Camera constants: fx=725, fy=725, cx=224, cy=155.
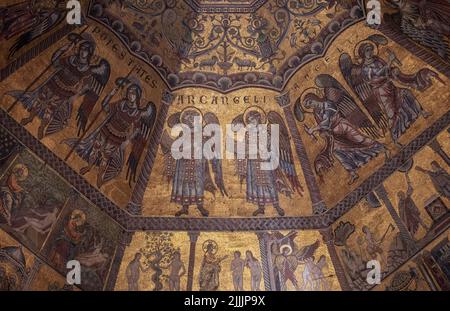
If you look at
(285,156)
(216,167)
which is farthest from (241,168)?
(285,156)

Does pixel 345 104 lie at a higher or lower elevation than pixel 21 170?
higher

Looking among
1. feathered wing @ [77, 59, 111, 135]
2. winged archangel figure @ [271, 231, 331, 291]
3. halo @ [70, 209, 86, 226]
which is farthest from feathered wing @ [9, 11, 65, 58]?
winged archangel figure @ [271, 231, 331, 291]

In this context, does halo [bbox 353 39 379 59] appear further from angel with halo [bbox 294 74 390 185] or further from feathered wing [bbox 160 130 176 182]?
feathered wing [bbox 160 130 176 182]

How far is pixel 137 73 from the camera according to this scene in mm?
13062

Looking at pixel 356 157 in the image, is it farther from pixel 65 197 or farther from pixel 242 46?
pixel 65 197

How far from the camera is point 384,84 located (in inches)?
488

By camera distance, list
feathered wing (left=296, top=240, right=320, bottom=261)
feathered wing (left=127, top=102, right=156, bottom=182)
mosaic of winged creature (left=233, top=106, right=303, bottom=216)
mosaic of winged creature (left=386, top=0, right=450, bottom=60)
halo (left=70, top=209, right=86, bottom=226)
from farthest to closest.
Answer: mosaic of winged creature (left=233, top=106, right=303, bottom=216) < feathered wing (left=127, top=102, right=156, bottom=182) < feathered wing (left=296, top=240, right=320, bottom=261) < halo (left=70, top=209, right=86, bottom=226) < mosaic of winged creature (left=386, top=0, right=450, bottom=60)

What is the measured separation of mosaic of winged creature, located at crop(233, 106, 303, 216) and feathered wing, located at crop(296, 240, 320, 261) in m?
0.74

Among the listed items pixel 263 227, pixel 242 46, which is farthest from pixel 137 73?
pixel 263 227

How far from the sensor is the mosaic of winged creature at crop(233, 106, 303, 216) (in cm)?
1298

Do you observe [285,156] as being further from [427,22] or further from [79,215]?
[79,215]

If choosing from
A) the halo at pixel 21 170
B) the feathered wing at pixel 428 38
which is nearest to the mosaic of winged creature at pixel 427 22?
the feathered wing at pixel 428 38

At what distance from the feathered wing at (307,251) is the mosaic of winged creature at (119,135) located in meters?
3.20

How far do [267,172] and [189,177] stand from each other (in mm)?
1414
